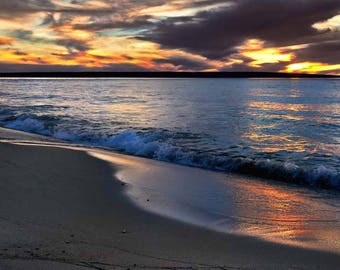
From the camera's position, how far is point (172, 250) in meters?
4.56

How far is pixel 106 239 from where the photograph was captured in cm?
479

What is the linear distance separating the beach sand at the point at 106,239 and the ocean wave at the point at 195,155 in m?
4.05

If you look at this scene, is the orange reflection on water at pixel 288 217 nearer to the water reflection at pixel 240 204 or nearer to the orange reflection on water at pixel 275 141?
the water reflection at pixel 240 204

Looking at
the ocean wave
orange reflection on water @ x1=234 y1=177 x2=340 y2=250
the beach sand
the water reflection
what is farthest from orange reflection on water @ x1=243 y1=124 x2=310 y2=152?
the beach sand

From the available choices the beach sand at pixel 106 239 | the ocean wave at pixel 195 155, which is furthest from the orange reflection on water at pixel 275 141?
the beach sand at pixel 106 239

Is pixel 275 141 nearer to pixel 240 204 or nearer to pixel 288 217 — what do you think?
pixel 240 204

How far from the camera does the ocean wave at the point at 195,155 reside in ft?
31.4

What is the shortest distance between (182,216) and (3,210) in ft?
7.82

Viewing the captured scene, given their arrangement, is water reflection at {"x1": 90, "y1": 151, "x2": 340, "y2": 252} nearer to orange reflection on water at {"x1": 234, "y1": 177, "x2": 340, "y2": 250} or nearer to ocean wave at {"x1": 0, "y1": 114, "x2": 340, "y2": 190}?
orange reflection on water at {"x1": 234, "y1": 177, "x2": 340, "y2": 250}

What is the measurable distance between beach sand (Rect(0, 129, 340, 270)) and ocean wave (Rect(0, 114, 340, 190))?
405 cm

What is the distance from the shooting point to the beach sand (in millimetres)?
Result: 4109

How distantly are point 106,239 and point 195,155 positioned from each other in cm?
718

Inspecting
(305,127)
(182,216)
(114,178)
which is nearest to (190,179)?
(114,178)

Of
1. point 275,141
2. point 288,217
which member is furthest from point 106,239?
point 275,141
